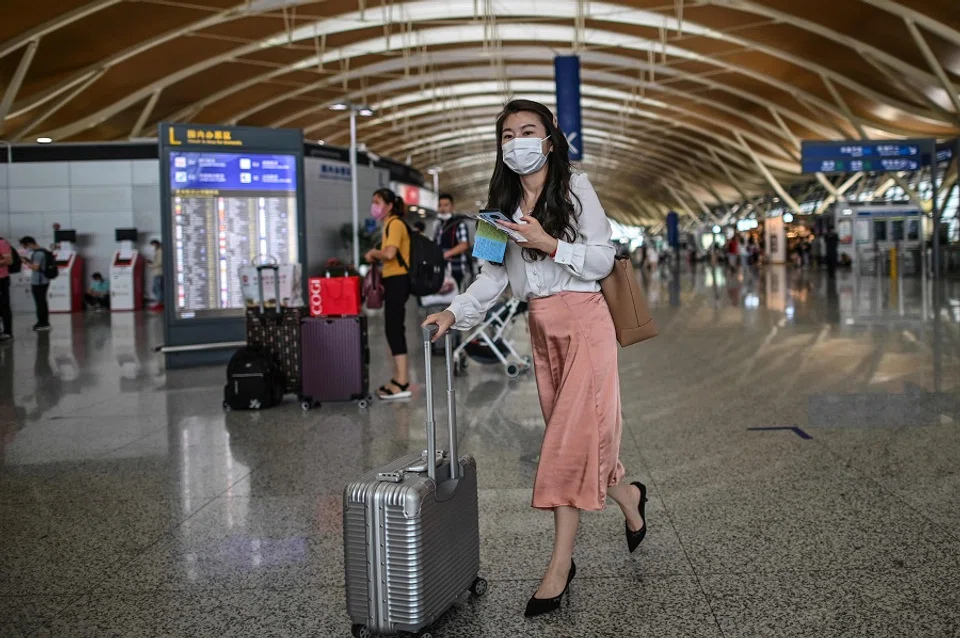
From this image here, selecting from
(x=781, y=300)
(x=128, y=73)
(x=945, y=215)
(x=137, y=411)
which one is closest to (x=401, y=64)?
(x=128, y=73)

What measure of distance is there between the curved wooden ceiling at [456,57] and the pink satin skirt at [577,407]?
2134 cm

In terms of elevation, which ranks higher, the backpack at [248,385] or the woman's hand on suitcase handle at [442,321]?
the woman's hand on suitcase handle at [442,321]

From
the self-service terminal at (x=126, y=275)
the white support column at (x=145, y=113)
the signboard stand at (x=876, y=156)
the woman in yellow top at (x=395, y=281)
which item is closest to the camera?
the woman in yellow top at (x=395, y=281)

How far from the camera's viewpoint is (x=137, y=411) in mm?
7109

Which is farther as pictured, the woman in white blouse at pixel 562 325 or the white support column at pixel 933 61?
the white support column at pixel 933 61

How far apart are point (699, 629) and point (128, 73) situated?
3103 cm

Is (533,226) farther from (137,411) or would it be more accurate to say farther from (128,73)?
(128,73)

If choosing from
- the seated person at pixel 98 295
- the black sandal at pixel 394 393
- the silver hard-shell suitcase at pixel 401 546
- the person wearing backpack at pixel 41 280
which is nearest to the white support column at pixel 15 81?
the seated person at pixel 98 295

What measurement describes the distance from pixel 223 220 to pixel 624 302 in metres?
7.68

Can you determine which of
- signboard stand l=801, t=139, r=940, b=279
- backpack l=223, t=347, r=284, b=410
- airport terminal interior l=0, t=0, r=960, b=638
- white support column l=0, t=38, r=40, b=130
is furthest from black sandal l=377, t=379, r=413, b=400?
signboard stand l=801, t=139, r=940, b=279

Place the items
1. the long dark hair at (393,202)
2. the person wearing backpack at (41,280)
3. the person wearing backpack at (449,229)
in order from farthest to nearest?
1. the person wearing backpack at (41,280)
2. the person wearing backpack at (449,229)
3. the long dark hair at (393,202)

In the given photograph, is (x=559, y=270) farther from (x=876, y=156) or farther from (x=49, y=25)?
(x=876, y=156)

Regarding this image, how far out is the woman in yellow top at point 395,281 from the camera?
7367 mm

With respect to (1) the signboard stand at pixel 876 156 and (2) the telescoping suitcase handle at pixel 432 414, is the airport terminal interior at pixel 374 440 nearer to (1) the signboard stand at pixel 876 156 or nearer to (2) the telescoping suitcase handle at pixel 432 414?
(2) the telescoping suitcase handle at pixel 432 414
